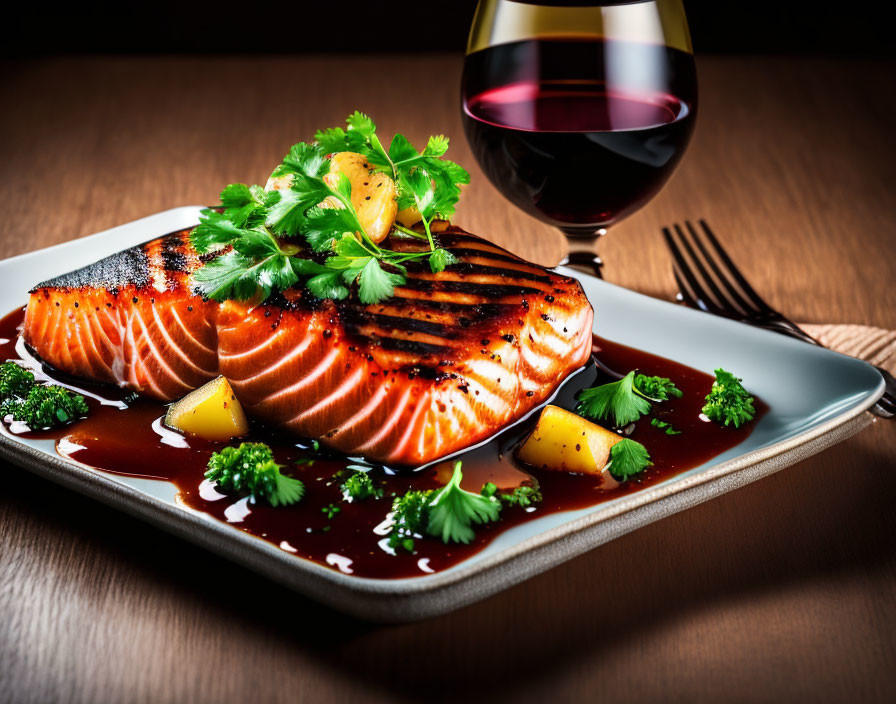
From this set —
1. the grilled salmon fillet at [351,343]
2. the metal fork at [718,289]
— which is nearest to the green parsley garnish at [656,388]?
the grilled salmon fillet at [351,343]

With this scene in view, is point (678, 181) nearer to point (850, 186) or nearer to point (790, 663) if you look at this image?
point (850, 186)

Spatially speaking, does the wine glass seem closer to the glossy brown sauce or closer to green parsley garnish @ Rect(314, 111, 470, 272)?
green parsley garnish @ Rect(314, 111, 470, 272)

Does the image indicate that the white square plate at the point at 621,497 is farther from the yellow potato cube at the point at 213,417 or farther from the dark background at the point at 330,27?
the dark background at the point at 330,27

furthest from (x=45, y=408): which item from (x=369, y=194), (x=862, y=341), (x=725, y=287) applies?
(x=862, y=341)

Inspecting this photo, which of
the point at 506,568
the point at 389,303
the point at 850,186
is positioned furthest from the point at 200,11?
the point at 506,568

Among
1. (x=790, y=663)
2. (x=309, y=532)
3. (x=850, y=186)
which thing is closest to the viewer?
(x=790, y=663)

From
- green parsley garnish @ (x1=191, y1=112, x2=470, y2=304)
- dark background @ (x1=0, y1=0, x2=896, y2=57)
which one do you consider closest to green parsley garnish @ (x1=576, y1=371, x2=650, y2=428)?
green parsley garnish @ (x1=191, y1=112, x2=470, y2=304)

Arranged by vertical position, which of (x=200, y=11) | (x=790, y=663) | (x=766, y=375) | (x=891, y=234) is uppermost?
(x=200, y=11)
